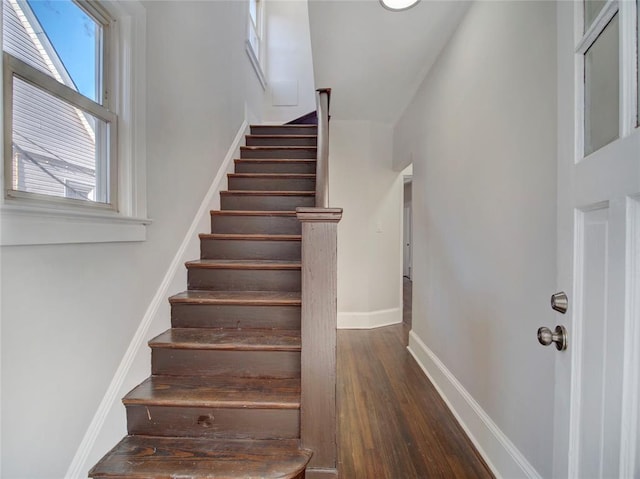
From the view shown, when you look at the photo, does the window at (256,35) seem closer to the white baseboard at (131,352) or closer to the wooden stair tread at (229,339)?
the white baseboard at (131,352)

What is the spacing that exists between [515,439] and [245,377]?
1259mm

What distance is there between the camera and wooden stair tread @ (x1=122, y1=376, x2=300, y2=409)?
1233 mm

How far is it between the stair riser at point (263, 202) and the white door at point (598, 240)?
1.78m

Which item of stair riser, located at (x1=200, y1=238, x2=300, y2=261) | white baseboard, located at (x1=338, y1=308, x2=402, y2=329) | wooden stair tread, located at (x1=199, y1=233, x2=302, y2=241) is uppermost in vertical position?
wooden stair tread, located at (x1=199, y1=233, x2=302, y2=241)

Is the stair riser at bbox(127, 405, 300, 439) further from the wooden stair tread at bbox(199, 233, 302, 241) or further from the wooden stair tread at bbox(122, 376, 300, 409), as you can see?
the wooden stair tread at bbox(199, 233, 302, 241)

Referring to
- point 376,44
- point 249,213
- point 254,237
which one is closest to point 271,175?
point 249,213

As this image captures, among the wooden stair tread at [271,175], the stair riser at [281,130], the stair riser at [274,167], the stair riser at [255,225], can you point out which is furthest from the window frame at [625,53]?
the stair riser at [281,130]

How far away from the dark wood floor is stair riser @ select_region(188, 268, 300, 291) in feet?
2.93

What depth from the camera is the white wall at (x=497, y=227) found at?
1116mm

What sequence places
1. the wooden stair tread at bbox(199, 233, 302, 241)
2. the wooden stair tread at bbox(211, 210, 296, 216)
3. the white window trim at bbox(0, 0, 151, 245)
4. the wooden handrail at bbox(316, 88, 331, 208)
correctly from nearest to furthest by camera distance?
the white window trim at bbox(0, 0, 151, 245)
the wooden handrail at bbox(316, 88, 331, 208)
the wooden stair tread at bbox(199, 233, 302, 241)
the wooden stair tread at bbox(211, 210, 296, 216)

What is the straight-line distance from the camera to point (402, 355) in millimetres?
2701

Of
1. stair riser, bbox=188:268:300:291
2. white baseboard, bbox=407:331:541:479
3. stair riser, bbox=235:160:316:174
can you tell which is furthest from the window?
white baseboard, bbox=407:331:541:479

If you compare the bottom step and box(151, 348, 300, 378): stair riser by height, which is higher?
box(151, 348, 300, 378): stair riser

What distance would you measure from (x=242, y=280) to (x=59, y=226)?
3.29 ft
